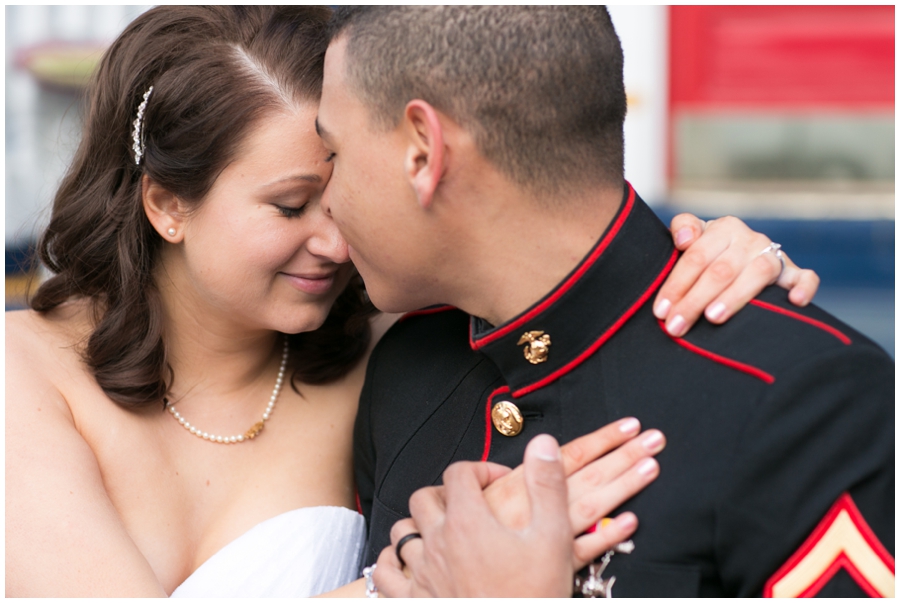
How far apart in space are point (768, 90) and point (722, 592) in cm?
468

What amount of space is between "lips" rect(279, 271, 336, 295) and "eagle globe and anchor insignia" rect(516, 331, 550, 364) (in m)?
0.60

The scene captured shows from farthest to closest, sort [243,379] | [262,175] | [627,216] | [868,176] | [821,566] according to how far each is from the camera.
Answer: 1. [868,176]
2. [243,379]
3. [262,175]
4. [627,216]
5. [821,566]

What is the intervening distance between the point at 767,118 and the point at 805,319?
14.5ft

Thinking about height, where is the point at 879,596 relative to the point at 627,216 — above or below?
Answer: below

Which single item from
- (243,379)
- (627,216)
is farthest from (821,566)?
(243,379)

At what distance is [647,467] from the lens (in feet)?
4.45

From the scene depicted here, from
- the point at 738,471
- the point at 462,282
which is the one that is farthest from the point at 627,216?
the point at 738,471

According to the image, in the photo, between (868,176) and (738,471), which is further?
(868,176)

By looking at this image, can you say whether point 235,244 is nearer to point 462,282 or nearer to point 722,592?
point 462,282

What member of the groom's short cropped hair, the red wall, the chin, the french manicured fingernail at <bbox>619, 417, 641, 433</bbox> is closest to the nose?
the chin

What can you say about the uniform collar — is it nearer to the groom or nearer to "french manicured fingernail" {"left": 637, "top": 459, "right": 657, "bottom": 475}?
the groom

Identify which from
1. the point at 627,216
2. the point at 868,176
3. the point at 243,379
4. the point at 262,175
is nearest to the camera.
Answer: the point at 627,216

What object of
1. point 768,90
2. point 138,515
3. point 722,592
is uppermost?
point 722,592

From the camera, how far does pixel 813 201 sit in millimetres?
5363
